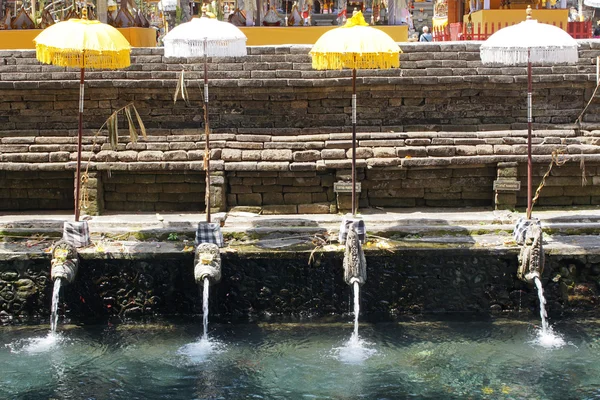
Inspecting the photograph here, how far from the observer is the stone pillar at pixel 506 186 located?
11.6 m

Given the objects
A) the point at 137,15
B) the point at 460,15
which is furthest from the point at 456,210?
the point at 460,15

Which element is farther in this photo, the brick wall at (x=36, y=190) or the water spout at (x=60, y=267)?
the brick wall at (x=36, y=190)

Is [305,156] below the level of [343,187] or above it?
above

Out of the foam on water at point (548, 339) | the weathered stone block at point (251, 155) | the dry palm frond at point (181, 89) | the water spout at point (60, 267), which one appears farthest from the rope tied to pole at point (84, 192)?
the foam on water at point (548, 339)

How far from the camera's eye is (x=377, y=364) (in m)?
8.74

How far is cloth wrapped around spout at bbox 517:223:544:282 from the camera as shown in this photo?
9586 mm

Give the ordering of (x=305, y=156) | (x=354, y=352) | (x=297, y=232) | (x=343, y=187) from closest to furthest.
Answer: (x=354, y=352) → (x=297, y=232) → (x=343, y=187) → (x=305, y=156)

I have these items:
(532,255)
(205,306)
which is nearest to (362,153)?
(532,255)

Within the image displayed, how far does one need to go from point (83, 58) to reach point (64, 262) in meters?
2.30

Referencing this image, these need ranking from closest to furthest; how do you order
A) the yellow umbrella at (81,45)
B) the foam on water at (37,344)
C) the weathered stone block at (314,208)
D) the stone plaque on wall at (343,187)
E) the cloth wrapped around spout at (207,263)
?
1. the foam on water at (37,344)
2. the cloth wrapped around spout at (207,263)
3. the yellow umbrella at (81,45)
4. the stone plaque on wall at (343,187)
5. the weathered stone block at (314,208)

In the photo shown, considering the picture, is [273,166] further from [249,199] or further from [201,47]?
[201,47]

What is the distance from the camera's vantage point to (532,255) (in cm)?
960

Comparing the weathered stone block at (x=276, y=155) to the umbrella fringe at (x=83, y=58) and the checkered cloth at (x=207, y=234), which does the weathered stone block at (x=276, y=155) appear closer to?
the checkered cloth at (x=207, y=234)

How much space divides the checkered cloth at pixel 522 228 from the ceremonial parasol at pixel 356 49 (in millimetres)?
1820
